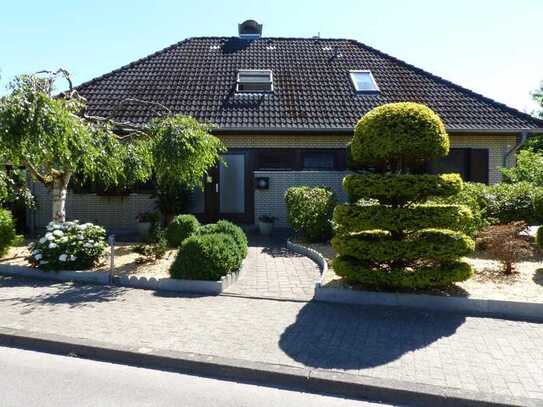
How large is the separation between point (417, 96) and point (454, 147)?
2.20 m

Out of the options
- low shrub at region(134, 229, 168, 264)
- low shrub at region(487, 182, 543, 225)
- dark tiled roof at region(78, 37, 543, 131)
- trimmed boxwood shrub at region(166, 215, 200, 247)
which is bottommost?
low shrub at region(134, 229, 168, 264)

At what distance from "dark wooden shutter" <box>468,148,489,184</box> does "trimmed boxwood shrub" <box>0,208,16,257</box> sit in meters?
12.4

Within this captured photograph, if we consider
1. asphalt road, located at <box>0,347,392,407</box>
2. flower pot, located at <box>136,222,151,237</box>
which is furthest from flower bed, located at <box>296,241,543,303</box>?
flower pot, located at <box>136,222,151,237</box>

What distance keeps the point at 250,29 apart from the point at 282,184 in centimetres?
900

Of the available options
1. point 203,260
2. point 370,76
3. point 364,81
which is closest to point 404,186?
point 203,260

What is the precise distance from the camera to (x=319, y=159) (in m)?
13.8

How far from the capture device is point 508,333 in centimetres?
530

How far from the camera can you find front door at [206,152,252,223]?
1384 centimetres

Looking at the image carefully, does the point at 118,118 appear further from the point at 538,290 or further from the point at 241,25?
the point at 538,290

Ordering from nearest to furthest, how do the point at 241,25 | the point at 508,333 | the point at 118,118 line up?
1. the point at 508,333
2. the point at 118,118
3. the point at 241,25

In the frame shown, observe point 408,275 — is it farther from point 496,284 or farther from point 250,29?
point 250,29

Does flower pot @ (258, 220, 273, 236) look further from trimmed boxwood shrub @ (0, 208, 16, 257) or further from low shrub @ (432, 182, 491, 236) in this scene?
trimmed boxwood shrub @ (0, 208, 16, 257)

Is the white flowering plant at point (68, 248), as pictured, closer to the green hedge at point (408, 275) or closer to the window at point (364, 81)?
the green hedge at point (408, 275)

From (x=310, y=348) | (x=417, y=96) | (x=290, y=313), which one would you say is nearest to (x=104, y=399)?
(x=310, y=348)
